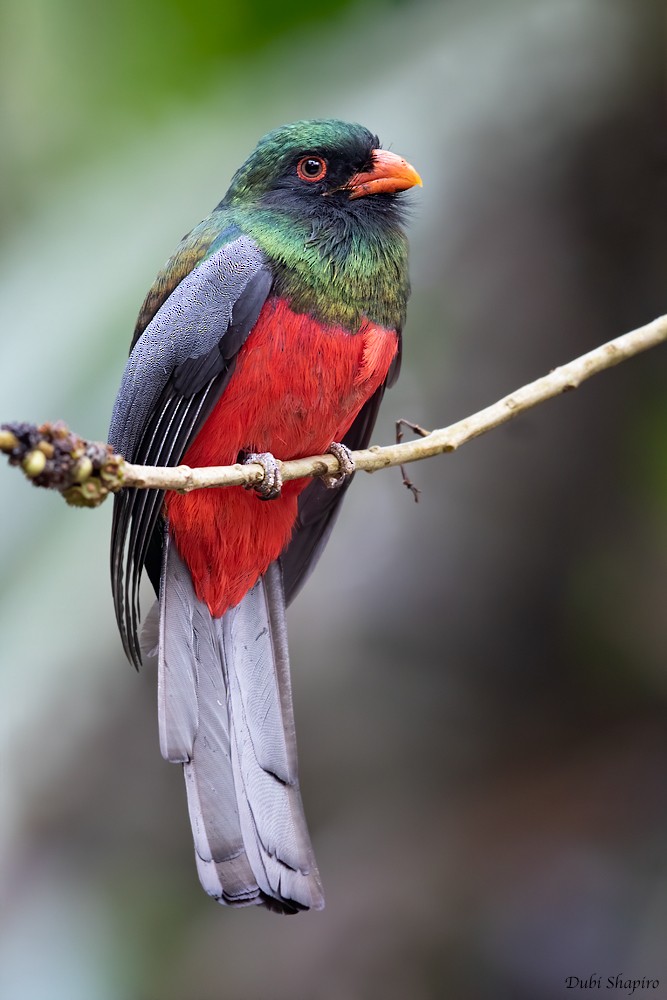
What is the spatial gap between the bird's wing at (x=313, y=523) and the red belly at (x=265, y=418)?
25 centimetres

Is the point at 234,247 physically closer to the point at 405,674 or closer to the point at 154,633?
the point at 154,633

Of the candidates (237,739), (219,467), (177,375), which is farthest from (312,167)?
(237,739)

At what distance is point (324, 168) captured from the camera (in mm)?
3092

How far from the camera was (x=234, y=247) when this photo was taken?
292cm

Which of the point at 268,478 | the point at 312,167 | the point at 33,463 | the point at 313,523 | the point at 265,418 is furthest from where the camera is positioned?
the point at 313,523

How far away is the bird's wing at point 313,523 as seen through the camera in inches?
132

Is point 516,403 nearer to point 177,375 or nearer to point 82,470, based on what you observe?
point 177,375

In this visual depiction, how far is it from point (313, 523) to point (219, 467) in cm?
106

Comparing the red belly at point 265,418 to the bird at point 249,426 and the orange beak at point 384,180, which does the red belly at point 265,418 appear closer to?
the bird at point 249,426

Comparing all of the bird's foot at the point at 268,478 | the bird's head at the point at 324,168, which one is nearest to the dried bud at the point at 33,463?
the bird's foot at the point at 268,478

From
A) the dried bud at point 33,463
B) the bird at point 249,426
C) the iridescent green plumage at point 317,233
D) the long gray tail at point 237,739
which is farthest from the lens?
the iridescent green plumage at point 317,233

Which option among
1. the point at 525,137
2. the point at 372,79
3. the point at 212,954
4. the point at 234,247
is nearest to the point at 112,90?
the point at 372,79

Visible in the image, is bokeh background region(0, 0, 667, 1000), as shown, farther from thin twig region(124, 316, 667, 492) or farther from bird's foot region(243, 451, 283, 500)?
thin twig region(124, 316, 667, 492)

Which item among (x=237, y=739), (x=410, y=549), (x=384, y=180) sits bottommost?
(x=237, y=739)
